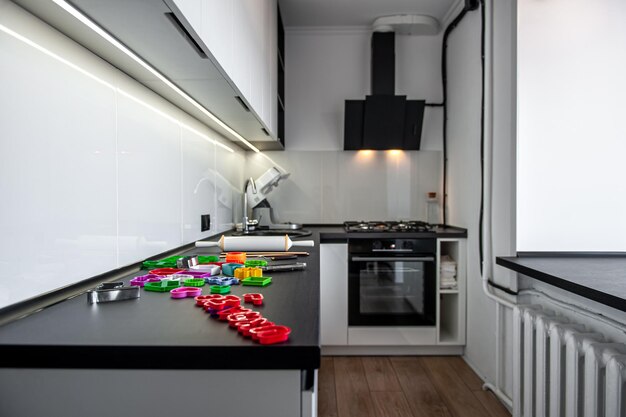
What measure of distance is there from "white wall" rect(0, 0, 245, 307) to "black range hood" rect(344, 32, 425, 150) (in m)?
1.80

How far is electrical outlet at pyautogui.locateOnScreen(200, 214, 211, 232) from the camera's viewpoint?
2.33 m

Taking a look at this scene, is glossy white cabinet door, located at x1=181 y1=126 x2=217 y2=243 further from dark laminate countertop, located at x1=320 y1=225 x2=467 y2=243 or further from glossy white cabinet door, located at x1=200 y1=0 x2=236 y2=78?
dark laminate countertop, located at x1=320 y1=225 x2=467 y2=243

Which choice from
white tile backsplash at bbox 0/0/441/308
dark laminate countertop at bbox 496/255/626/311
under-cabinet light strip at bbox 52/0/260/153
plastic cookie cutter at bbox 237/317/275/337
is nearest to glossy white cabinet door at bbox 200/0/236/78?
under-cabinet light strip at bbox 52/0/260/153

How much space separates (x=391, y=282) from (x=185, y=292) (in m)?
2.13

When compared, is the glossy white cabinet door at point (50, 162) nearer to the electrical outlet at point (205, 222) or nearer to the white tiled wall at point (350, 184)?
the electrical outlet at point (205, 222)

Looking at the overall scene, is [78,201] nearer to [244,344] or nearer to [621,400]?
[244,344]

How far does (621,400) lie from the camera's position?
1239 millimetres

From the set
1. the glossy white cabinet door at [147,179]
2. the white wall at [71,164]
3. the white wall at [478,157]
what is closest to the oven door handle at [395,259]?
the white wall at [478,157]

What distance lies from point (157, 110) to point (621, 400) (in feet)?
6.13

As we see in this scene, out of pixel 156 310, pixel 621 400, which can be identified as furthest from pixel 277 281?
pixel 621 400

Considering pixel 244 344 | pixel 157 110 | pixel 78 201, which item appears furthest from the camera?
pixel 157 110

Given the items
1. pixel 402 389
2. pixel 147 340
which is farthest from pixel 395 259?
pixel 147 340

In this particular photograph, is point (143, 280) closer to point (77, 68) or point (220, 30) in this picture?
point (77, 68)

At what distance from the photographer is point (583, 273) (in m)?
1.59
